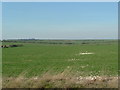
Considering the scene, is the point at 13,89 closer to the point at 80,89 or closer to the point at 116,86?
the point at 80,89

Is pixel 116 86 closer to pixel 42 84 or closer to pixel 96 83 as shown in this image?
pixel 96 83

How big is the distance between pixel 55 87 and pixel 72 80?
2.98ft

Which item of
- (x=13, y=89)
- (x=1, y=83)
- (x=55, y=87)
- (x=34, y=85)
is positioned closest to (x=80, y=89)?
(x=55, y=87)

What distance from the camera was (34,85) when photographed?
379 inches

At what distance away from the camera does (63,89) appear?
30.5 ft

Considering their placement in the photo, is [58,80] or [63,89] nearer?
[63,89]

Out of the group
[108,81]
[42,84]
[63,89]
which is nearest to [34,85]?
[42,84]

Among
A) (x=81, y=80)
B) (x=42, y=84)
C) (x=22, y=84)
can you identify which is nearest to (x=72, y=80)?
(x=81, y=80)

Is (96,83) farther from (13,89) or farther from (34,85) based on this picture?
(13,89)

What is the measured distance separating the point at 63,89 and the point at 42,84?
84 cm

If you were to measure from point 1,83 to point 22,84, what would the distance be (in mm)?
1138

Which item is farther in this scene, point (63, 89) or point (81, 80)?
point (81, 80)

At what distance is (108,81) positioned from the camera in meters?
10.2

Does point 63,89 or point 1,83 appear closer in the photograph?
point 63,89
